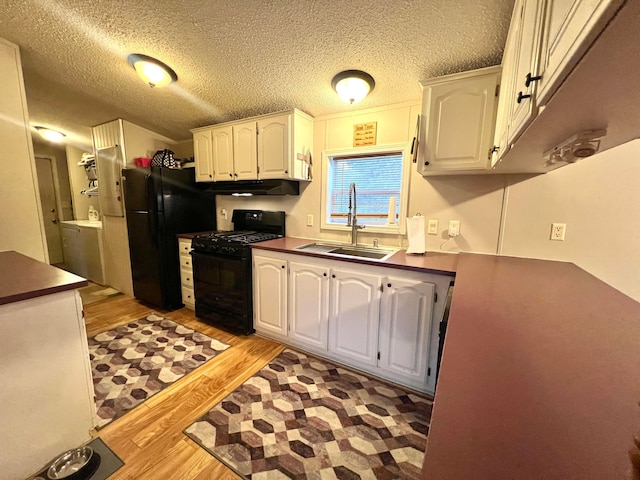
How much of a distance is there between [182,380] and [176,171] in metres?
2.22

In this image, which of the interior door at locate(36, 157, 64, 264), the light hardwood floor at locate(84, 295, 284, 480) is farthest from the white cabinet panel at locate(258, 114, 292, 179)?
the interior door at locate(36, 157, 64, 264)

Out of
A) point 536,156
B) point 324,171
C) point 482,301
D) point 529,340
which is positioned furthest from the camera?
point 324,171

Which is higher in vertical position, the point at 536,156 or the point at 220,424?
the point at 536,156

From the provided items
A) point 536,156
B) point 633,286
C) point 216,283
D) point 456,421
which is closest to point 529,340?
point 456,421

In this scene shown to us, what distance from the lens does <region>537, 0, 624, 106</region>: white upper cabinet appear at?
0.44 metres

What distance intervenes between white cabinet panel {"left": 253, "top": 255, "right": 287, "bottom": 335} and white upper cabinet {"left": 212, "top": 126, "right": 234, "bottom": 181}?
1094mm

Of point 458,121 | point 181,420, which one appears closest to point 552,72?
point 458,121

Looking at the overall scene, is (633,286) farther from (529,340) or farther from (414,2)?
(414,2)

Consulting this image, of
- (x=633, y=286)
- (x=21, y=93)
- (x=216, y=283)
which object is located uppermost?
(x=21, y=93)

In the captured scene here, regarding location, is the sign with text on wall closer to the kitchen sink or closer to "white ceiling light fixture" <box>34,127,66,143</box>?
the kitchen sink

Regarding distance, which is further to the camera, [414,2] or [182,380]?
[182,380]

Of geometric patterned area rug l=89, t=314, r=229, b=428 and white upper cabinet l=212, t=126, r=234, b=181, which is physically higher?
white upper cabinet l=212, t=126, r=234, b=181

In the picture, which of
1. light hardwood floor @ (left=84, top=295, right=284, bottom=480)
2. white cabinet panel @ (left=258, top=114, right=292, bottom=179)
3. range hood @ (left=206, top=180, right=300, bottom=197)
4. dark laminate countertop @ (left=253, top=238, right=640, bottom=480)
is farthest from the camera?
range hood @ (left=206, top=180, right=300, bottom=197)

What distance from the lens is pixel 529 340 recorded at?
697mm
